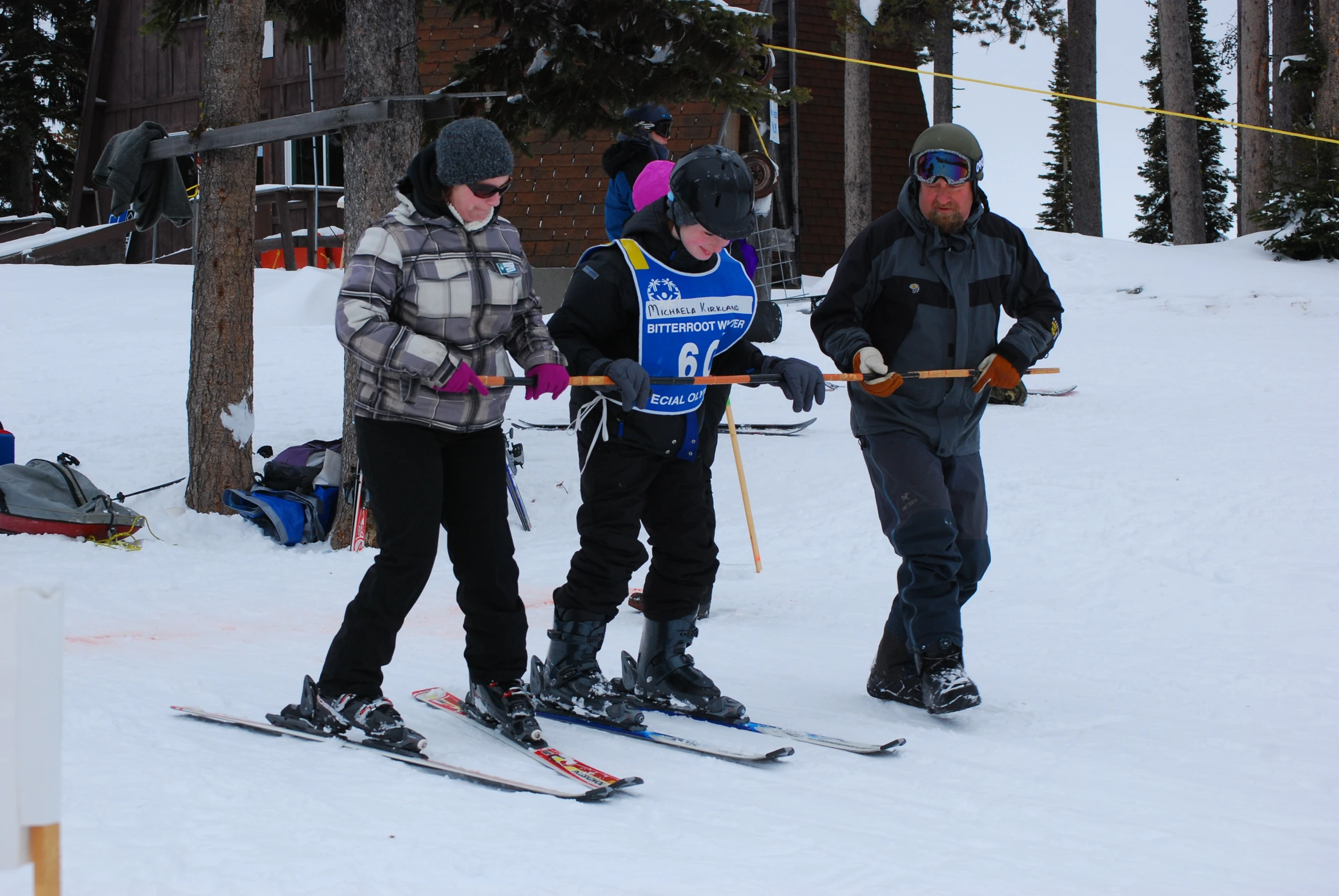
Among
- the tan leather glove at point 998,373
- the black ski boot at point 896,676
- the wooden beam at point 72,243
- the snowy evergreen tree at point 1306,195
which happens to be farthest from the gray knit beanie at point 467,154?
the wooden beam at point 72,243

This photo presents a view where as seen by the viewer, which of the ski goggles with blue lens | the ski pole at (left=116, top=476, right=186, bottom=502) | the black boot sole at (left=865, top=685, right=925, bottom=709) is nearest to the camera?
the ski goggles with blue lens

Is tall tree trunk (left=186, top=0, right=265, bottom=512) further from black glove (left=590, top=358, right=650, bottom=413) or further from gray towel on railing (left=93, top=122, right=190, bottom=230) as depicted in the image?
black glove (left=590, top=358, right=650, bottom=413)

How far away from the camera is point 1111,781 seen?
363 cm

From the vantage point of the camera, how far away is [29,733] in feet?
5.53

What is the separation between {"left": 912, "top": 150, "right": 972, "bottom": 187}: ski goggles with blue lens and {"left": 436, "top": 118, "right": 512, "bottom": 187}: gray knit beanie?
62.8 inches

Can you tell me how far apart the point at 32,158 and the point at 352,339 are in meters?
29.3

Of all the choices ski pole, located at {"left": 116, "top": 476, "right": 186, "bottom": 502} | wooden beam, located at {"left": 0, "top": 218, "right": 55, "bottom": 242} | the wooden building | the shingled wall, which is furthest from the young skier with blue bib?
wooden beam, located at {"left": 0, "top": 218, "right": 55, "bottom": 242}

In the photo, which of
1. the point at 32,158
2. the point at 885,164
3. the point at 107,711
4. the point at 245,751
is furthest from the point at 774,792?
the point at 32,158

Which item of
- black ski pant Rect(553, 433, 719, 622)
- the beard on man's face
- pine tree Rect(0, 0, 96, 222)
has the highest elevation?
pine tree Rect(0, 0, 96, 222)

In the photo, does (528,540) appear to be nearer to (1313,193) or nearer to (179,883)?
(179,883)

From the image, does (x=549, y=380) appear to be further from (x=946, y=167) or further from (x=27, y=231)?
(x=27, y=231)

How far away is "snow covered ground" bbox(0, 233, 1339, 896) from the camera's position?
9.19 ft

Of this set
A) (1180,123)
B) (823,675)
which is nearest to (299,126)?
(823,675)

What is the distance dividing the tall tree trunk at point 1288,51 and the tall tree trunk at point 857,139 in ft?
20.7
